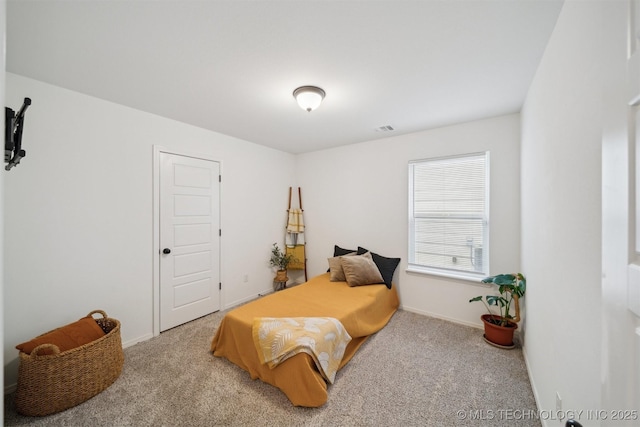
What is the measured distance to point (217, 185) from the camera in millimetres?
3428

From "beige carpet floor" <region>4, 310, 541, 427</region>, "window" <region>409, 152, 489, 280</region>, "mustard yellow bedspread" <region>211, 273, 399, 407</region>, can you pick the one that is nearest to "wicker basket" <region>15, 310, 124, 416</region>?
"beige carpet floor" <region>4, 310, 541, 427</region>

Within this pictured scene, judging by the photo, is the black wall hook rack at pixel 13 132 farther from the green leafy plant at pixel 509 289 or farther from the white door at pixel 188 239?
the green leafy plant at pixel 509 289

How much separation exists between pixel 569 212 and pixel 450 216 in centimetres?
206

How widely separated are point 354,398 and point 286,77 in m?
2.57

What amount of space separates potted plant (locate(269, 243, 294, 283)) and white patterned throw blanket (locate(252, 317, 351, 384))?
196cm

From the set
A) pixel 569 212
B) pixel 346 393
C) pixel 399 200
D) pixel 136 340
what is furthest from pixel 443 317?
pixel 136 340

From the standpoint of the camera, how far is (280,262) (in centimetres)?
426

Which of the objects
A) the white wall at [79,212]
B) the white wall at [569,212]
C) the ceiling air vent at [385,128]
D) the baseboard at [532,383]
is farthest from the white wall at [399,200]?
the white wall at [79,212]

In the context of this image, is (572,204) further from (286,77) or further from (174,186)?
(174,186)

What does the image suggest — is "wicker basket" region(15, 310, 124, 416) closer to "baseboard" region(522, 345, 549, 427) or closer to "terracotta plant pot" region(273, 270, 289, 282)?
"terracotta plant pot" region(273, 270, 289, 282)

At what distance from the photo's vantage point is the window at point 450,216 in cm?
298

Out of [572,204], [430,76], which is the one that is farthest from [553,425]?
[430,76]

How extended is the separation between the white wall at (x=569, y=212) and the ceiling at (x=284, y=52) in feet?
1.16

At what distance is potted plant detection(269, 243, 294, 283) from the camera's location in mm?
4186
